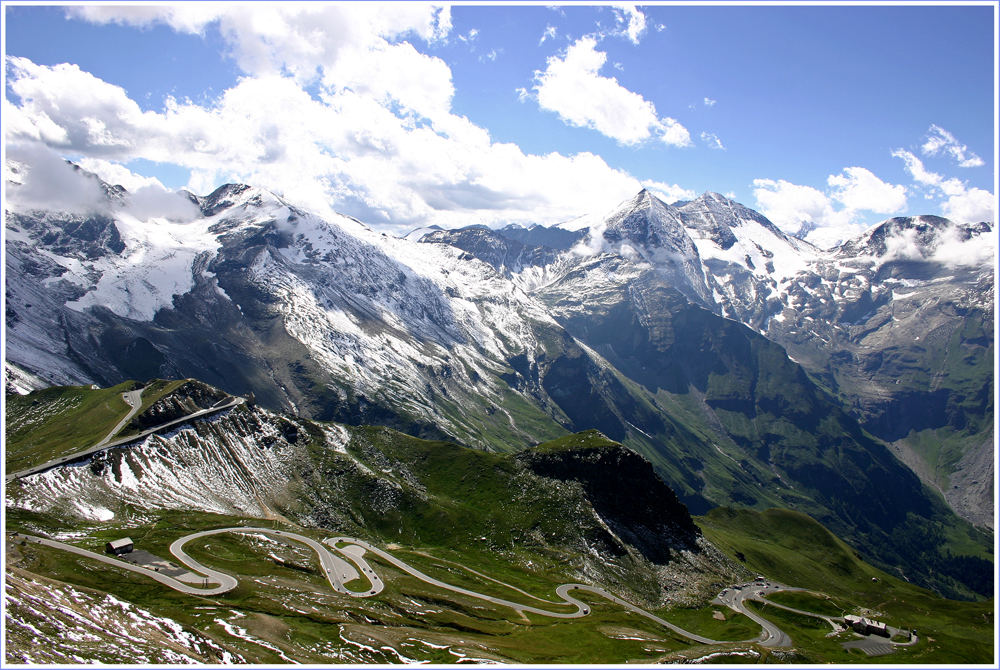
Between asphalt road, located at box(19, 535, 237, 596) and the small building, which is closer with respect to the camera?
asphalt road, located at box(19, 535, 237, 596)

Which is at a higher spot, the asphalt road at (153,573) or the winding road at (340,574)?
the asphalt road at (153,573)

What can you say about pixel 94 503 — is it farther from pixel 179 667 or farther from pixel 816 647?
pixel 816 647

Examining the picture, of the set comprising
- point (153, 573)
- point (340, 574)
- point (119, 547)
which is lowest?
point (340, 574)

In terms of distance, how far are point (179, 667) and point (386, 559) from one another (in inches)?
4387

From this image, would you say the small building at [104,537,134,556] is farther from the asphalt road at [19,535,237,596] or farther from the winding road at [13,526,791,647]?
the winding road at [13,526,791,647]

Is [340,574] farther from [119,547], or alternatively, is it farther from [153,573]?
[119,547]

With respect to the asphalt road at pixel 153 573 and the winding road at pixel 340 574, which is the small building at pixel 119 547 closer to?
the asphalt road at pixel 153 573

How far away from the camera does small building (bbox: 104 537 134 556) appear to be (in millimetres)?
154250

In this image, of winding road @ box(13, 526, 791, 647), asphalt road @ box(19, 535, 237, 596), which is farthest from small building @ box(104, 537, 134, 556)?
winding road @ box(13, 526, 791, 647)

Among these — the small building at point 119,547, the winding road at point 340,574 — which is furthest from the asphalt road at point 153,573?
the small building at point 119,547

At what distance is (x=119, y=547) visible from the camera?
507 ft

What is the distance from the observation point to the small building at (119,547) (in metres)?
154

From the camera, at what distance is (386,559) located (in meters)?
196

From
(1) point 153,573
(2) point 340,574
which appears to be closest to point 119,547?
(1) point 153,573
